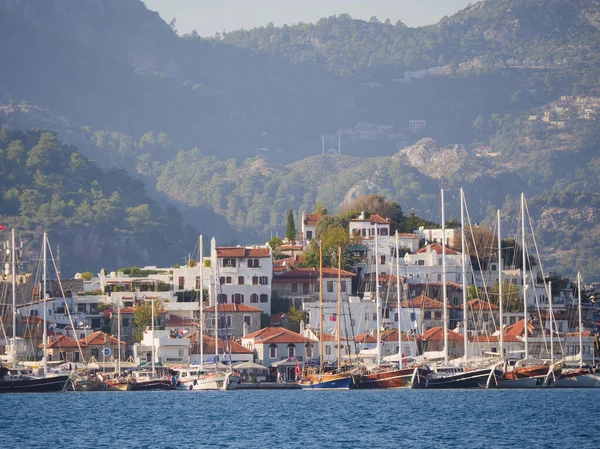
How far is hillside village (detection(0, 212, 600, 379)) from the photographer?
119m

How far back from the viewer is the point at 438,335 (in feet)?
392

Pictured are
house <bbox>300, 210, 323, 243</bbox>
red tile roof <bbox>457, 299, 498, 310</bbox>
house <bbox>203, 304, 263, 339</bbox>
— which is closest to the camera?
house <bbox>203, 304, 263, 339</bbox>

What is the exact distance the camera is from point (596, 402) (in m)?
93.4

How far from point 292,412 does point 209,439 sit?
48.7 ft

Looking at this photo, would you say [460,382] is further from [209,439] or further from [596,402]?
[209,439]

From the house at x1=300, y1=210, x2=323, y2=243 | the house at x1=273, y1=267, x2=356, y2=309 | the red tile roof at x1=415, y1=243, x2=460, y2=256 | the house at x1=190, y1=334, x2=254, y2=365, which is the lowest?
the house at x1=190, y1=334, x2=254, y2=365

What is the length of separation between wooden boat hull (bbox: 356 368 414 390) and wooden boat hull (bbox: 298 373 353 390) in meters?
0.68

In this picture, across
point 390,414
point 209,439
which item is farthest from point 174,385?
point 209,439

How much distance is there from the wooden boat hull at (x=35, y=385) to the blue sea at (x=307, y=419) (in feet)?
1.93

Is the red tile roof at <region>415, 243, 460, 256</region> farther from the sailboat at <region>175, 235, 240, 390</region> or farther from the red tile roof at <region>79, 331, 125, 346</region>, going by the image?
the sailboat at <region>175, 235, 240, 390</region>

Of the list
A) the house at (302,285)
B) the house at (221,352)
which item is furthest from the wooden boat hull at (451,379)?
the house at (302,285)

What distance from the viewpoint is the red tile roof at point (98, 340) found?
120 m

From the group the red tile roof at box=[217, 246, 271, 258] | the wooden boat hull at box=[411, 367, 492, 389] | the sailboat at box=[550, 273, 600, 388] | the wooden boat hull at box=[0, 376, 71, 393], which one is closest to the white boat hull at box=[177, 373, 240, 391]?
the wooden boat hull at box=[0, 376, 71, 393]

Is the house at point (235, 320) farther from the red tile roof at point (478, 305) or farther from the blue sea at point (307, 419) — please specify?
the blue sea at point (307, 419)
